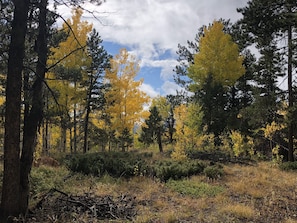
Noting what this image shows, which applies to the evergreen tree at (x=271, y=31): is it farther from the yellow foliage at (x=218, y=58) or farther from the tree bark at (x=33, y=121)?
the tree bark at (x=33, y=121)

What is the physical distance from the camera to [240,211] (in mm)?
6344

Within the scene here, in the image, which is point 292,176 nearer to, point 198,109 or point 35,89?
point 198,109

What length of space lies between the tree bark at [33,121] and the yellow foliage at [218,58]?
1542 cm

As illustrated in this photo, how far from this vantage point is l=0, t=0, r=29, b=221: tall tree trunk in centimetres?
524

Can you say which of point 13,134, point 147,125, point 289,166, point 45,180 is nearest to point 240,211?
point 13,134

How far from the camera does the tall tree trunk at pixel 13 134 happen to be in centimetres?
524

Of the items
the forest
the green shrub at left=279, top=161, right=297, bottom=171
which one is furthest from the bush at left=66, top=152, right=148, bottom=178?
the green shrub at left=279, top=161, right=297, bottom=171

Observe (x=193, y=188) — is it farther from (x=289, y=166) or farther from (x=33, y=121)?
(x=289, y=166)

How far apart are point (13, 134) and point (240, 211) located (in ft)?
16.5

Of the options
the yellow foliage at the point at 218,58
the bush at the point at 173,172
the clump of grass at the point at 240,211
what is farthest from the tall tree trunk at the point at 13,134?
A: the yellow foliage at the point at 218,58

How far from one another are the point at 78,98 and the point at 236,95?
11.6 meters

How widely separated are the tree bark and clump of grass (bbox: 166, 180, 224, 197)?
471 centimetres

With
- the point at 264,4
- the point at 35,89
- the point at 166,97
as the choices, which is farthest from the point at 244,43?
the point at 166,97

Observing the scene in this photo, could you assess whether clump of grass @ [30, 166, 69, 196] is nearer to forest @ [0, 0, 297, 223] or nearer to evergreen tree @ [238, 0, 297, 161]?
forest @ [0, 0, 297, 223]
